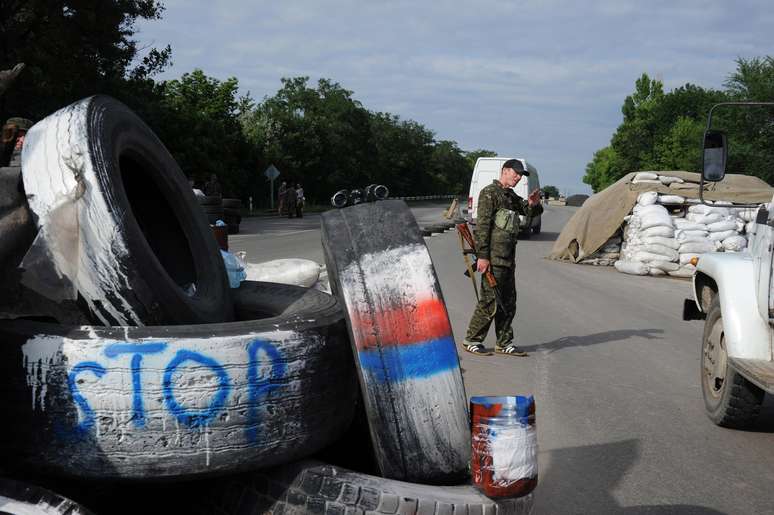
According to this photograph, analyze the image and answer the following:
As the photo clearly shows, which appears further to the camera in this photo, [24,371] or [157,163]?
[157,163]

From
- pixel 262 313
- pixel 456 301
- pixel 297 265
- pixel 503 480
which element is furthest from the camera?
pixel 456 301

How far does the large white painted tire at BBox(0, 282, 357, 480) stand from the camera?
2611mm

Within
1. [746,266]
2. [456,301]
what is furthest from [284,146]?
[746,266]

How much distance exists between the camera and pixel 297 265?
27.3 ft

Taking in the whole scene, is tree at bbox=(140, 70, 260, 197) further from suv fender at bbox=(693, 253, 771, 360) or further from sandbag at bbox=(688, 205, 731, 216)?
suv fender at bbox=(693, 253, 771, 360)

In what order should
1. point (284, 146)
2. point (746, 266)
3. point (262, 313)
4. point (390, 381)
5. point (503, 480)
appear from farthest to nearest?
point (284, 146) → point (746, 266) → point (262, 313) → point (390, 381) → point (503, 480)

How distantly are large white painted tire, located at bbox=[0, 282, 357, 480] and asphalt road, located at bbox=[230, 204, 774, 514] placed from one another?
1.83 metres

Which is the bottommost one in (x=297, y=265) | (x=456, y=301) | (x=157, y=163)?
(x=456, y=301)

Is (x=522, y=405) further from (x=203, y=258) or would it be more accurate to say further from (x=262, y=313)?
(x=203, y=258)

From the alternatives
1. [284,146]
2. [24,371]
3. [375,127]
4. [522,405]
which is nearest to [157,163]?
[24,371]

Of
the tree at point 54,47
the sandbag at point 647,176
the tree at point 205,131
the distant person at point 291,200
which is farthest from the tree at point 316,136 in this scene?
the sandbag at point 647,176

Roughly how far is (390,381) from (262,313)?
59.0 inches

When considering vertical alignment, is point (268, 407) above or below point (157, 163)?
below

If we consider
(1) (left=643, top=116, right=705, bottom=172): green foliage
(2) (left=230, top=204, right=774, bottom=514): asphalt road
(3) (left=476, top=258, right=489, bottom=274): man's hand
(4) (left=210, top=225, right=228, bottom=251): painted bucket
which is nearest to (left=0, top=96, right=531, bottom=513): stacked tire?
(2) (left=230, top=204, right=774, bottom=514): asphalt road
